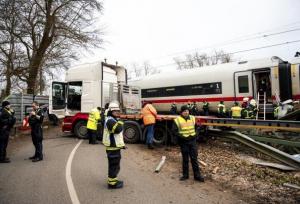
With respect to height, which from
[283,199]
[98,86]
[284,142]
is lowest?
[283,199]

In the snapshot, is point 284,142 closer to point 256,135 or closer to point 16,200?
point 256,135

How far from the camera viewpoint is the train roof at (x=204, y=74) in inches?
574

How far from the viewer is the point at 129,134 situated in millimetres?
11055

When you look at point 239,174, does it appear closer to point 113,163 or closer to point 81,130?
point 113,163

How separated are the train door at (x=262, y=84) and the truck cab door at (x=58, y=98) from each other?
31.4 ft

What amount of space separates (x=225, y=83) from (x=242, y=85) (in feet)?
3.19

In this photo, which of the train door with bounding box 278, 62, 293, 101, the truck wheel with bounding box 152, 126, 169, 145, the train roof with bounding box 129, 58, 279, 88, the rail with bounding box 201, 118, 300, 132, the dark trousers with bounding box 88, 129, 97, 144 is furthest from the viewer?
the train roof with bounding box 129, 58, 279, 88

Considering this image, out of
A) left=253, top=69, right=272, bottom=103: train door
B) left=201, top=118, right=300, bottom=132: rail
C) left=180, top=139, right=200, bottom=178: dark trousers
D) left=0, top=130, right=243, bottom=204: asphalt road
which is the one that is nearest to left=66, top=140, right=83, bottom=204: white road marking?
left=0, top=130, right=243, bottom=204: asphalt road

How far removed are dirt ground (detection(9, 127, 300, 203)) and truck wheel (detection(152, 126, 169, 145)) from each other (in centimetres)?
51

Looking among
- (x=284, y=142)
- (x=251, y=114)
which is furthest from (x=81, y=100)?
(x=284, y=142)

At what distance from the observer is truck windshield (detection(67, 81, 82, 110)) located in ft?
42.2

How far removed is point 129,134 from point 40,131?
376cm

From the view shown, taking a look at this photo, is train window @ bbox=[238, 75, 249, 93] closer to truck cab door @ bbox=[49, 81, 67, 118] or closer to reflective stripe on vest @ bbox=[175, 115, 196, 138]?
truck cab door @ bbox=[49, 81, 67, 118]

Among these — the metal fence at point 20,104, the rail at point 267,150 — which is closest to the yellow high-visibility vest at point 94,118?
the rail at point 267,150
